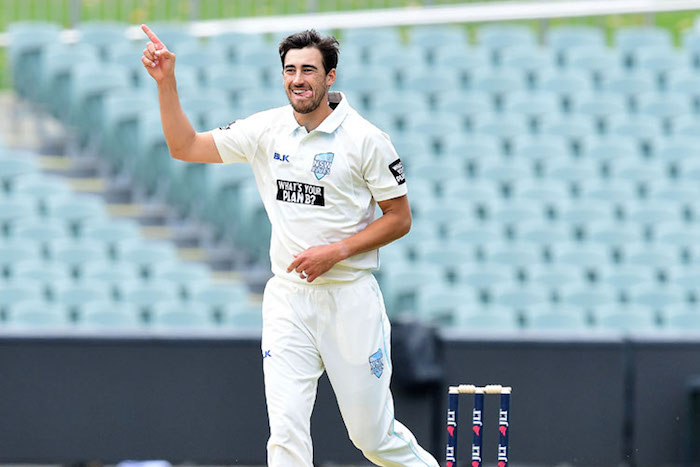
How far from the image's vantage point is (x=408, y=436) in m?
4.72

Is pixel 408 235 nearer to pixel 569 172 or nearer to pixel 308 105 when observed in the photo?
pixel 569 172

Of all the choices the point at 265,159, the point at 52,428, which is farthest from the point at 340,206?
the point at 52,428

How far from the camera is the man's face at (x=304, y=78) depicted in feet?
14.1

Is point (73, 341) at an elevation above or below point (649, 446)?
above

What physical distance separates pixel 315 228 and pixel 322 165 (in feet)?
0.80

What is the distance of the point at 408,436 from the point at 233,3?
845 centimetres

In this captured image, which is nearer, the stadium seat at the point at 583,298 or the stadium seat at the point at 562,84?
the stadium seat at the point at 583,298

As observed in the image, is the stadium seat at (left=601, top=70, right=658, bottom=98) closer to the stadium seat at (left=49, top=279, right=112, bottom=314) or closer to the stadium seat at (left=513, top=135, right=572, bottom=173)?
the stadium seat at (left=513, top=135, right=572, bottom=173)

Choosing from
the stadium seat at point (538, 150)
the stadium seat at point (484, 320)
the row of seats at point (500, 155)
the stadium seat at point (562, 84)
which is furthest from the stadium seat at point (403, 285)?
the stadium seat at point (562, 84)

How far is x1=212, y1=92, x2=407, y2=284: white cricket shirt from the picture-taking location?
4.41 m

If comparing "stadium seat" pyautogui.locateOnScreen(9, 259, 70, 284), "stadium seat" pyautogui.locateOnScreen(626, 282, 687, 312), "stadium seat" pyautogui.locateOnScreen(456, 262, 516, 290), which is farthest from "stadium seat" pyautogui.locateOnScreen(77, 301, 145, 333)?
"stadium seat" pyautogui.locateOnScreen(626, 282, 687, 312)

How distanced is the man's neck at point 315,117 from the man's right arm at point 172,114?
38cm

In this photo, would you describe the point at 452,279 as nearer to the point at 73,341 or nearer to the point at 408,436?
the point at 73,341

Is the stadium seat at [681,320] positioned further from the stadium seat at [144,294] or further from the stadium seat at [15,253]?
the stadium seat at [15,253]
